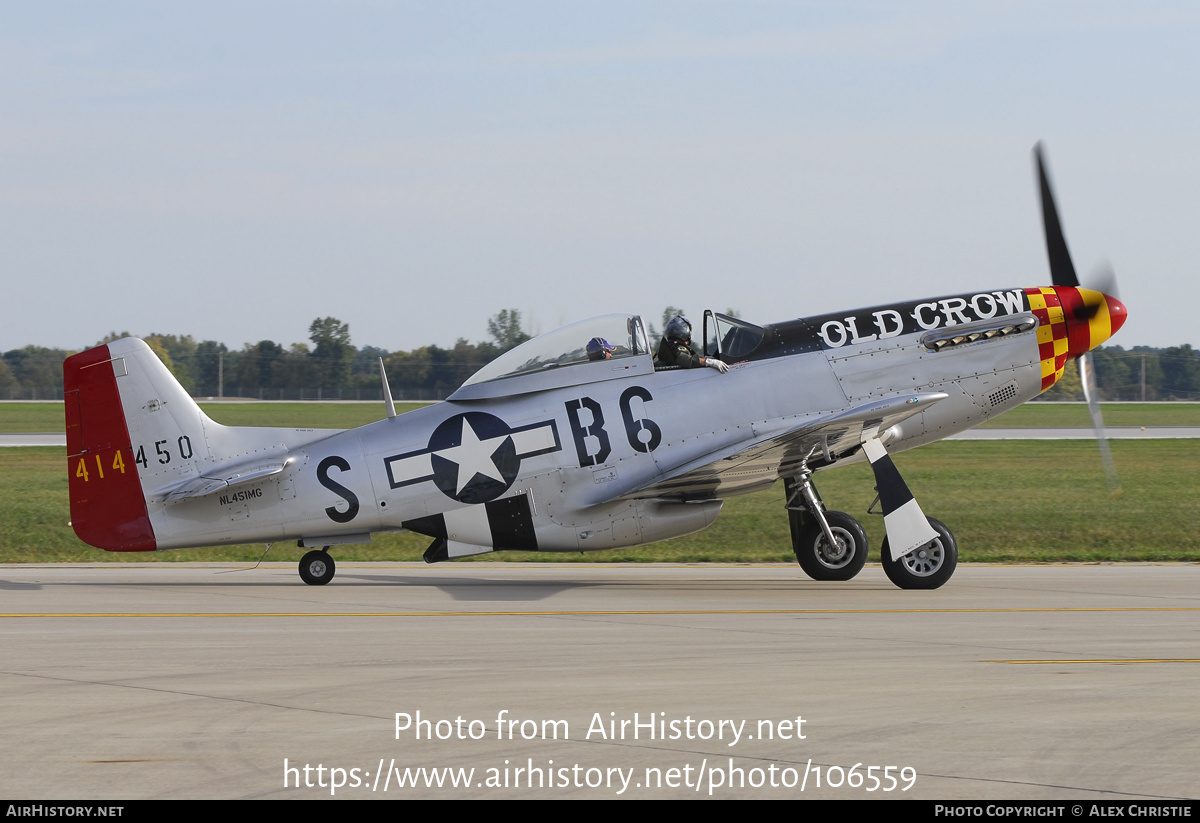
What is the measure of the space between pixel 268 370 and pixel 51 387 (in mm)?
19003

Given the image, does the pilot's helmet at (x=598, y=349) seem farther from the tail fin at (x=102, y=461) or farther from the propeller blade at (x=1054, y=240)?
the propeller blade at (x=1054, y=240)

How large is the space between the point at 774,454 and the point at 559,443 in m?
2.33

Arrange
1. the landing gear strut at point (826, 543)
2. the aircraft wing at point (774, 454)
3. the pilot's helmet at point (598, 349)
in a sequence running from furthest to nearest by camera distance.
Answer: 1. the landing gear strut at point (826, 543)
2. the pilot's helmet at point (598, 349)
3. the aircraft wing at point (774, 454)

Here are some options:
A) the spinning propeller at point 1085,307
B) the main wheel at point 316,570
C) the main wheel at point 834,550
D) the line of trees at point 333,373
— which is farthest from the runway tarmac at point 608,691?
the line of trees at point 333,373

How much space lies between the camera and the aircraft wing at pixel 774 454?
1238cm

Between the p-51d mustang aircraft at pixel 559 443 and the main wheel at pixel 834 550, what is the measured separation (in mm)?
979

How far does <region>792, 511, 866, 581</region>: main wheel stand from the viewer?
1410 centimetres

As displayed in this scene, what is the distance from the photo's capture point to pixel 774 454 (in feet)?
42.4

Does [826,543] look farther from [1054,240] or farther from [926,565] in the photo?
[1054,240]

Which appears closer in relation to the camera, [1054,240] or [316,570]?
[316,570]

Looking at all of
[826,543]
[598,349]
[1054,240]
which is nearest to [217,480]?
[598,349]

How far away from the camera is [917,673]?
8.33 meters

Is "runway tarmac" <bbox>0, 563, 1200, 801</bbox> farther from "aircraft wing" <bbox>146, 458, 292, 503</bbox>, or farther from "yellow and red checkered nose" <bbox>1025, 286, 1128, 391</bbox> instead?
"yellow and red checkered nose" <bbox>1025, 286, 1128, 391</bbox>
